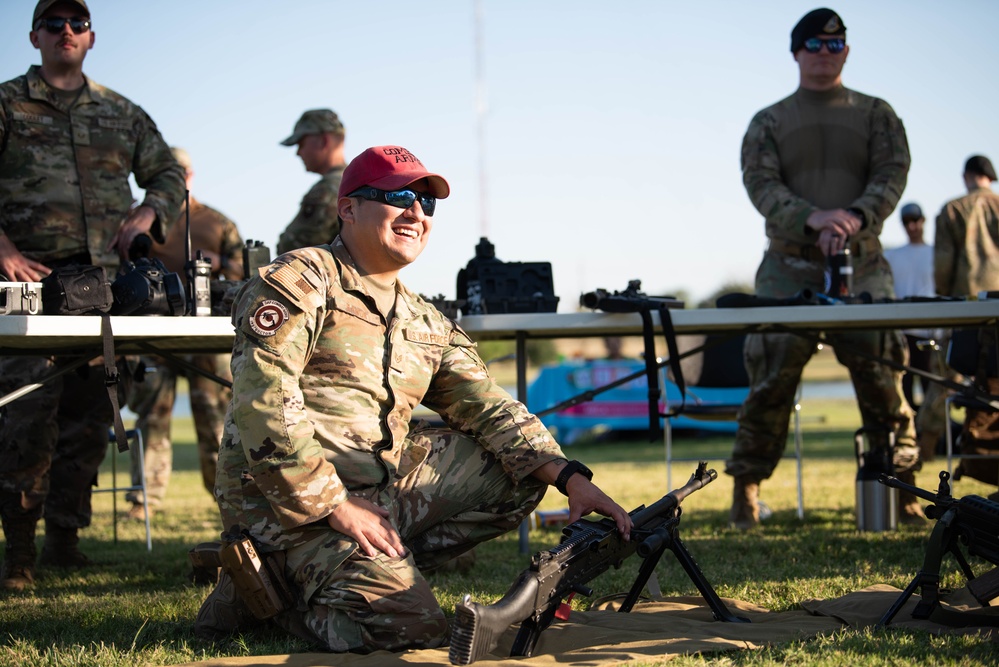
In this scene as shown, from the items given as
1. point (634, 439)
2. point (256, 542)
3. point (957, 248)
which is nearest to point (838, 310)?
point (256, 542)

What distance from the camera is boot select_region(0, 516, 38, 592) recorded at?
4.91 metres

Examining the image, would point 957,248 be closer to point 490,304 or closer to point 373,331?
point 490,304

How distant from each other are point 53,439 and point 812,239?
164 inches

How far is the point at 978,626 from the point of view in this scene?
133 inches

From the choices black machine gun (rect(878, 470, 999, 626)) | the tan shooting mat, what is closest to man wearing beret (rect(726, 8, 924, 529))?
the tan shooting mat

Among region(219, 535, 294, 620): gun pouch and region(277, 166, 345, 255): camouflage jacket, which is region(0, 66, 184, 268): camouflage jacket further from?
region(219, 535, 294, 620): gun pouch

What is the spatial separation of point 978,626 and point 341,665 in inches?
78.1

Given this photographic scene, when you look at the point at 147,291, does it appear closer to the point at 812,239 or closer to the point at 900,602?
the point at 900,602

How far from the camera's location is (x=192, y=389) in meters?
7.98

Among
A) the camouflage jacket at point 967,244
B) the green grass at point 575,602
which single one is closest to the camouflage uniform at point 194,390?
the green grass at point 575,602

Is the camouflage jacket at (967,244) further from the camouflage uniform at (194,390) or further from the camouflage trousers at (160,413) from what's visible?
the camouflage trousers at (160,413)

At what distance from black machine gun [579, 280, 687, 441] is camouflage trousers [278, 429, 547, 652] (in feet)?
4.02

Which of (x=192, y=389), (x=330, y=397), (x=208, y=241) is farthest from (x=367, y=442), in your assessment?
(x=208, y=241)

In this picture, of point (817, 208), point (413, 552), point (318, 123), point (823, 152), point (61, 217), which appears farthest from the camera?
point (318, 123)
